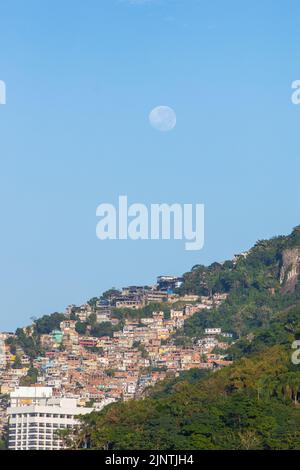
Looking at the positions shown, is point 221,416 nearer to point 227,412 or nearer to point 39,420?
point 227,412

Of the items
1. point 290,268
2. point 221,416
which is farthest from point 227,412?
point 290,268

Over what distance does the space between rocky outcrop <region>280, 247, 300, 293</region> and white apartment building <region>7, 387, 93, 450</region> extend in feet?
144

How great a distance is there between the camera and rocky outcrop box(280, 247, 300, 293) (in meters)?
185

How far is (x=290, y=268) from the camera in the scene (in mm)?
185375

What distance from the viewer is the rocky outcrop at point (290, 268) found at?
185000 mm

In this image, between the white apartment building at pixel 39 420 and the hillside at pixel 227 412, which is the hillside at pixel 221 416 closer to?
the hillside at pixel 227 412

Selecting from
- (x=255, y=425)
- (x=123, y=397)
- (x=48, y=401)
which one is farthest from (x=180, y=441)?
(x=123, y=397)

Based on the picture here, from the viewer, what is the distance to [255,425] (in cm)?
8962

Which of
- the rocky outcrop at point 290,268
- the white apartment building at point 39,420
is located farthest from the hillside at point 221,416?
the rocky outcrop at point 290,268

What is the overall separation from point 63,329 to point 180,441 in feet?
360

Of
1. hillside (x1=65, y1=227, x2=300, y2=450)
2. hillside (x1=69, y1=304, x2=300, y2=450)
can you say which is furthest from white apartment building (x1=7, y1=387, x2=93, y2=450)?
hillside (x1=69, y1=304, x2=300, y2=450)

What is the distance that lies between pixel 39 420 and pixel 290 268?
167 feet

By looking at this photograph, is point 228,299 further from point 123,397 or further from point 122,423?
point 122,423

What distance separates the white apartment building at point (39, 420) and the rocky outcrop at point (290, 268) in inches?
1725
